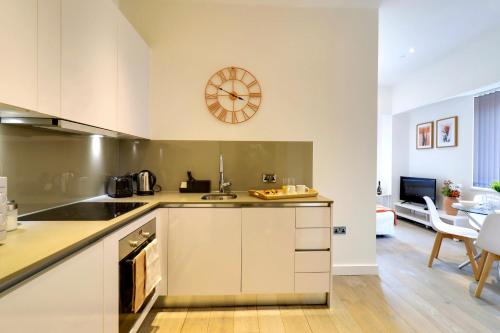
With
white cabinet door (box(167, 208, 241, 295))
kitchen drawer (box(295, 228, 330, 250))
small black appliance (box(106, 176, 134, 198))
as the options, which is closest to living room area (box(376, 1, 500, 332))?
kitchen drawer (box(295, 228, 330, 250))

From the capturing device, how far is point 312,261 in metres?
2.16

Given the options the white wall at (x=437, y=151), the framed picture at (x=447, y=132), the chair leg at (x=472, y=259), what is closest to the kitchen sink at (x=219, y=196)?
the chair leg at (x=472, y=259)

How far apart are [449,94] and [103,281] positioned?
5.19 metres

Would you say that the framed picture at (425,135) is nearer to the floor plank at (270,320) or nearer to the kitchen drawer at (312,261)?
the kitchen drawer at (312,261)

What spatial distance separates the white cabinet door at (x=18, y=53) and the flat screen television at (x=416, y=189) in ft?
18.7

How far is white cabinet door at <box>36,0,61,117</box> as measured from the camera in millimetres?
1172

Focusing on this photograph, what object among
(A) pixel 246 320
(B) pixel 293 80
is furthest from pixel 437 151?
(A) pixel 246 320

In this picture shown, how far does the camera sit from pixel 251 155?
9.03ft

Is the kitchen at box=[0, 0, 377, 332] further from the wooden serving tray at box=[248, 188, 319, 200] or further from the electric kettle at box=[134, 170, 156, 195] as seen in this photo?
the electric kettle at box=[134, 170, 156, 195]

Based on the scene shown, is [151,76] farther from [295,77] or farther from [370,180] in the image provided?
[370,180]

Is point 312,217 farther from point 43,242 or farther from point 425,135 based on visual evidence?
point 425,135

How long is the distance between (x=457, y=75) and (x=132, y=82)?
4.63 metres

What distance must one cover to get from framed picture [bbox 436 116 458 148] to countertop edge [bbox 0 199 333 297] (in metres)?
3.94

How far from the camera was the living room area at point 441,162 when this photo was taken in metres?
2.38
